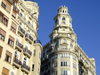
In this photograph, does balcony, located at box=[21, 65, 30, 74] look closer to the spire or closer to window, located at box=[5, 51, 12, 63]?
window, located at box=[5, 51, 12, 63]

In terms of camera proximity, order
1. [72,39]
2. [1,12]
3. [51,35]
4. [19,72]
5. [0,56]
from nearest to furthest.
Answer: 1. [0,56]
2. [1,12]
3. [19,72]
4. [72,39]
5. [51,35]

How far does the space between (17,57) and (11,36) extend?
6524mm

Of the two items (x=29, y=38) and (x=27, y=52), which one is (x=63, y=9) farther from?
(x=27, y=52)

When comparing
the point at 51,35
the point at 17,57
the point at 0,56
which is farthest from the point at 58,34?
the point at 0,56

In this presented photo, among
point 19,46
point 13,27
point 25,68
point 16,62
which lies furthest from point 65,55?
point 13,27

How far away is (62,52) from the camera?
63344 mm

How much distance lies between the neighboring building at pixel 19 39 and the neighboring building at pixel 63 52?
1534cm

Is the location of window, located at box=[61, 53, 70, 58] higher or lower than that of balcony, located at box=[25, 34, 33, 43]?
higher

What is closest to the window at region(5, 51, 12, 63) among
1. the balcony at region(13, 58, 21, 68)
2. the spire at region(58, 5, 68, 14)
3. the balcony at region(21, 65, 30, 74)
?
the balcony at region(13, 58, 21, 68)

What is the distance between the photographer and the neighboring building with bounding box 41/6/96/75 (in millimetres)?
60969

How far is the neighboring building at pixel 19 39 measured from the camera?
3280 cm

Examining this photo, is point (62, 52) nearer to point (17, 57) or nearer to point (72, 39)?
point (72, 39)

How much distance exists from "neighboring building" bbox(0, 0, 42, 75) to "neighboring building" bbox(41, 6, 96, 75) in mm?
15339

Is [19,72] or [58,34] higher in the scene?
[58,34]
